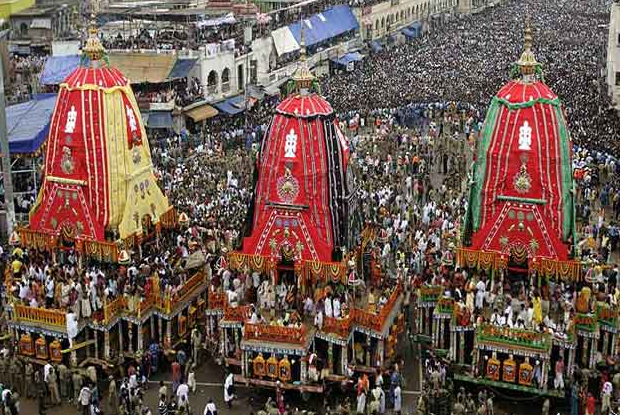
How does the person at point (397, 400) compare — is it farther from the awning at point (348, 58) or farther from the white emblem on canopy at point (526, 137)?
the awning at point (348, 58)

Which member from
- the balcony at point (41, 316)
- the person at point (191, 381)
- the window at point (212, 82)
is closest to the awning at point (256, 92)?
the window at point (212, 82)

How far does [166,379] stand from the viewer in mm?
27094

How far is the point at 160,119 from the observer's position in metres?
52.3

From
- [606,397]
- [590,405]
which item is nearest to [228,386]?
[590,405]

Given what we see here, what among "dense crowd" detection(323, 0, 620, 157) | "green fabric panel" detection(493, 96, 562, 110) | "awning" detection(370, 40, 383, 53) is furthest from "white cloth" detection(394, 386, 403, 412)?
"awning" detection(370, 40, 383, 53)

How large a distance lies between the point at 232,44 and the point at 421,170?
18.6 meters

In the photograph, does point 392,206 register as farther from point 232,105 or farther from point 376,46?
point 376,46

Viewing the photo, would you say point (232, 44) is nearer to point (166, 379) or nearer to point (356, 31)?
point (356, 31)

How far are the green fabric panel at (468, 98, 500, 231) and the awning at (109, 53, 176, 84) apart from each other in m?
29.5

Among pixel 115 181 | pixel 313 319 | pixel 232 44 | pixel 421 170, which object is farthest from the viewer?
pixel 232 44

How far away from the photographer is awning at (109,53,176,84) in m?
53.5

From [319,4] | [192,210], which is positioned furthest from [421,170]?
[319,4]

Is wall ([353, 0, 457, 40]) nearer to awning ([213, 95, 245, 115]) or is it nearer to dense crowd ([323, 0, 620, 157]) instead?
dense crowd ([323, 0, 620, 157])

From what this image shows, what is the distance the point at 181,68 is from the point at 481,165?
3058 centimetres
